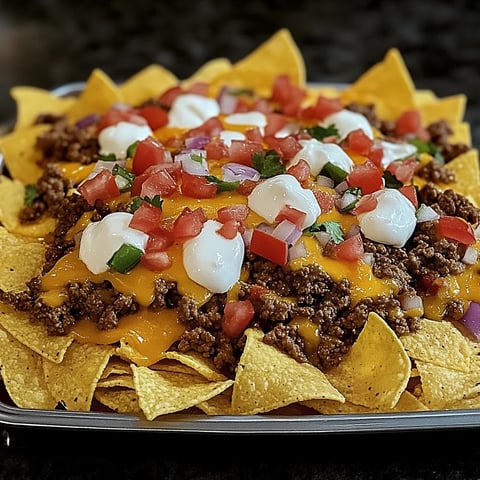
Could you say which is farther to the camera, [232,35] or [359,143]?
[232,35]

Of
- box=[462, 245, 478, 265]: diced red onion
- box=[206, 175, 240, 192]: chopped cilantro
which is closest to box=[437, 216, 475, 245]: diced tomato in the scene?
box=[462, 245, 478, 265]: diced red onion

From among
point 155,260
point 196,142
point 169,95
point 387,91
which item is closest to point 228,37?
point 387,91

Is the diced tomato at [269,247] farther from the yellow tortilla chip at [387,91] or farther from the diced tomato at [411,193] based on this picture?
the yellow tortilla chip at [387,91]

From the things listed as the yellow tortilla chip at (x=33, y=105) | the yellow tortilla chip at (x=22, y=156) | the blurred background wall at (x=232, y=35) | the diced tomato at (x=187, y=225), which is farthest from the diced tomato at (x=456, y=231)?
the blurred background wall at (x=232, y=35)

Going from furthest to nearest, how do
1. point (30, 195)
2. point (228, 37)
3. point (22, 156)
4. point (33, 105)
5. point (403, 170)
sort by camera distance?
1. point (228, 37)
2. point (33, 105)
3. point (22, 156)
4. point (30, 195)
5. point (403, 170)

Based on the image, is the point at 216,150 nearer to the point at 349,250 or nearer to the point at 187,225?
the point at 187,225

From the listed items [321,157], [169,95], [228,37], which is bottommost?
[228,37]
